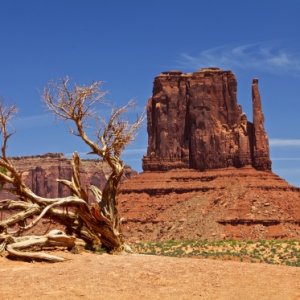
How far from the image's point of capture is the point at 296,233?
81.9 metres

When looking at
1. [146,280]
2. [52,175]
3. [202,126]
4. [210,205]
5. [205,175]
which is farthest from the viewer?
[52,175]

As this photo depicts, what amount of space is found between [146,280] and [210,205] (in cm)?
7683

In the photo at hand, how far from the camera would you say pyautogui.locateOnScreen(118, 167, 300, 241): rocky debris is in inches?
3265

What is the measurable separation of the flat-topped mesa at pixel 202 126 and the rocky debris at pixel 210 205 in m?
2.39

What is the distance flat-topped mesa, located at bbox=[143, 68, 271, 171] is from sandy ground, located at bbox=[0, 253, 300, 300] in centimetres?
8763

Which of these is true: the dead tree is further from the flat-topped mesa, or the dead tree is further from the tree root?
the flat-topped mesa

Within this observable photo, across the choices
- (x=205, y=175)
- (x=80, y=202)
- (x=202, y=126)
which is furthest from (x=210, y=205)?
(x=80, y=202)

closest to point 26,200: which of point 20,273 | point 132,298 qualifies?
point 20,273

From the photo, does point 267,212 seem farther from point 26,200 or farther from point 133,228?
point 26,200

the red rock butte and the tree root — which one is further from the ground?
the red rock butte

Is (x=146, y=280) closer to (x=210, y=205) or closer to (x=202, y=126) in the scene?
(x=210, y=205)

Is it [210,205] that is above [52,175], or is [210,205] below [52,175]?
below

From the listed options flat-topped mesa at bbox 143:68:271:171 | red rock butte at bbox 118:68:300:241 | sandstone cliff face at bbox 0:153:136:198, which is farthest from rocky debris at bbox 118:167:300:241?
sandstone cliff face at bbox 0:153:136:198

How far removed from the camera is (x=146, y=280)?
1350cm
